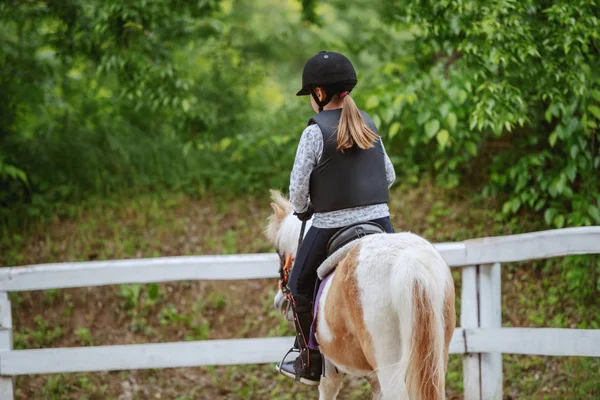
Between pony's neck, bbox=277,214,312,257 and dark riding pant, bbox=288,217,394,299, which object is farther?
pony's neck, bbox=277,214,312,257

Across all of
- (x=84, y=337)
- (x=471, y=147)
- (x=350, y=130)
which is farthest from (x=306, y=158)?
(x=84, y=337)

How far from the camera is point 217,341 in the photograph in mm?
4754

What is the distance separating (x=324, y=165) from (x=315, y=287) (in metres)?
0.69

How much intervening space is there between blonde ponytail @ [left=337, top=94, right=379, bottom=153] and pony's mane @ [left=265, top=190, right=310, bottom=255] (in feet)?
2.52

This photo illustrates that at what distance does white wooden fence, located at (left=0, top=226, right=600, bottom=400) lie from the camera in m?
4.56

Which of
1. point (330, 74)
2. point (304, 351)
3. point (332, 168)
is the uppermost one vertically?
point (330, 74)

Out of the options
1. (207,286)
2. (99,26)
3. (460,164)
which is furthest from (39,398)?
(460,164)

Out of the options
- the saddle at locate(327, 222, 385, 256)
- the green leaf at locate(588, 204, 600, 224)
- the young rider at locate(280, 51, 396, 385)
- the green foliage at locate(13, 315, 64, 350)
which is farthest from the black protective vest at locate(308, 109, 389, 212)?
the green foliage at locate(13, 315, 64, 350)

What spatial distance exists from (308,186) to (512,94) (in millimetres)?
2421

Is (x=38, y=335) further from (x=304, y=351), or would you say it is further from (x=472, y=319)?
(x=472, y=319)

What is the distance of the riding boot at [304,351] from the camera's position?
3.54 meters

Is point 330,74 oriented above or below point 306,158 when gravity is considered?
above

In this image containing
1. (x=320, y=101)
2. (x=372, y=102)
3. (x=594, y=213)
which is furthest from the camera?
(x=372, y=102)

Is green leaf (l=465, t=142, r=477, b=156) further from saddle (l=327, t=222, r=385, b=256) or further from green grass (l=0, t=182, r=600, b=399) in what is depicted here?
saddle (l=327, t=222, r=385, b=256)
